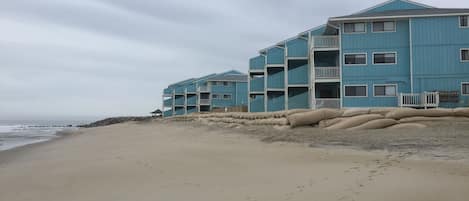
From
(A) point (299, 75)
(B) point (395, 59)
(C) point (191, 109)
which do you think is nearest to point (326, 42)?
(B) point (395, 59)

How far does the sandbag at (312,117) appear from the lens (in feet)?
59.7

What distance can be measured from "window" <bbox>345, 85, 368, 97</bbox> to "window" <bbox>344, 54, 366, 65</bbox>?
164 cm

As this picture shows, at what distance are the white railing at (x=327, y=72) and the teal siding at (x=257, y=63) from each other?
40.9 ft

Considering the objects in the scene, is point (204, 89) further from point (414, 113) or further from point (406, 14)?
point (414, 113)

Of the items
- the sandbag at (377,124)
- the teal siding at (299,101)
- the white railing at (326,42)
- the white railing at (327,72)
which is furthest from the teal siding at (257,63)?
the sandbag at (377,124)

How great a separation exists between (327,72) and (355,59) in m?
2.06

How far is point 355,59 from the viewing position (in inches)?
1216

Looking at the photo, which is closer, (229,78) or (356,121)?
(356,121)

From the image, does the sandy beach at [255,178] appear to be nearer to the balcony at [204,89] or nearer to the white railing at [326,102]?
the white railing at [326,102]

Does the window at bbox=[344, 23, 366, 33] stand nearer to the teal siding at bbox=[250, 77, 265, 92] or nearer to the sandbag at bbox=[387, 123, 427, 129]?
the teal siding at bbox=[250, 77, 265, 92]

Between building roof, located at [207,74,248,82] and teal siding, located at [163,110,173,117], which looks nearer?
building roof, located at [207,74,248,82]

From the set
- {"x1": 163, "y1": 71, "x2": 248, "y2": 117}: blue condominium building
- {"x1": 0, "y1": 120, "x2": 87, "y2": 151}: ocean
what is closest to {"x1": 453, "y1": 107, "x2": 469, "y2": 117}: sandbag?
{"x1": 0, "y1": 120, "x2": 87, "y2": 151}: ocean

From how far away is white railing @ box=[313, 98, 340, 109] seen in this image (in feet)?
102

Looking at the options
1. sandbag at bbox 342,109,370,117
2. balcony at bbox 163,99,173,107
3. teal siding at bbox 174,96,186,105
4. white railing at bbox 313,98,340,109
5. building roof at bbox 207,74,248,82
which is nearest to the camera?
sandbag at bbox 342,109,370,117
